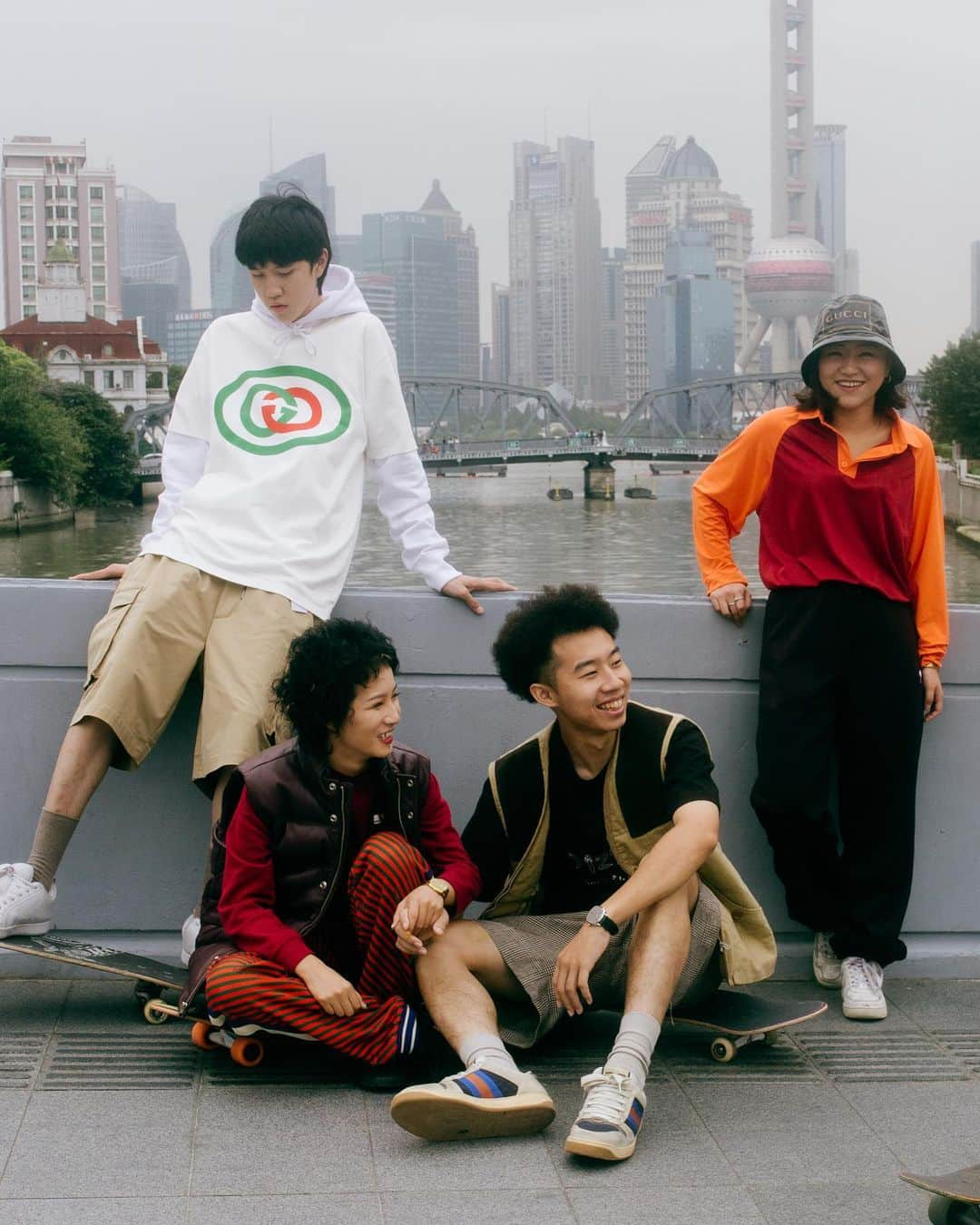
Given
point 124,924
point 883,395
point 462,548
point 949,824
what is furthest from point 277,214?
point 462,548

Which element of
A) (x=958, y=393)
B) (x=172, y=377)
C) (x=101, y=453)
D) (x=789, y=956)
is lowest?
(x=789, y=956)

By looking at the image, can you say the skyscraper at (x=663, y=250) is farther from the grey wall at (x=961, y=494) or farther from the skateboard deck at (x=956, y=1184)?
the skateboard deck at (x=956, y=1184)

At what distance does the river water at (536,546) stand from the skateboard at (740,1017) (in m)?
21.6

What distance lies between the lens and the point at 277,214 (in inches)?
115

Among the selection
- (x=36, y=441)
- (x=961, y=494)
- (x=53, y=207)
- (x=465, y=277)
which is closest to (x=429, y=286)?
(x=465, y=277)

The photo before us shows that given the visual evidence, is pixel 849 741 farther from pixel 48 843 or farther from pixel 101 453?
pixel 101 453

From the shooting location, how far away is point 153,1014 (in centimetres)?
283

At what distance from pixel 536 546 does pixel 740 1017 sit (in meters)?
42.4

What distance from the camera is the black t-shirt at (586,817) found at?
8.66 feet

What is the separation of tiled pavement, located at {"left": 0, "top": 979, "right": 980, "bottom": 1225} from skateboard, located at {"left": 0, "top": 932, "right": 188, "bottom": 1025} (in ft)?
0.14

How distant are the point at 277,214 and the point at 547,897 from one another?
4.34 feet

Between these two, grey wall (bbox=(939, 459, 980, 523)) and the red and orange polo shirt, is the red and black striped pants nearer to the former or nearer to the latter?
the red and orange polo shirt

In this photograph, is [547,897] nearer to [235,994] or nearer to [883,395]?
[235,994]

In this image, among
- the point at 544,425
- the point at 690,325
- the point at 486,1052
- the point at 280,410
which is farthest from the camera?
the point at 690,325
